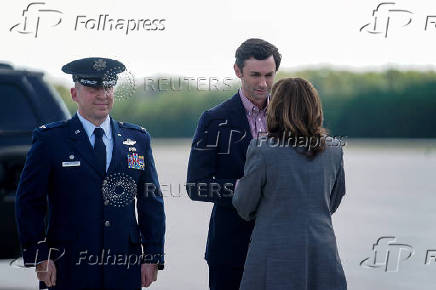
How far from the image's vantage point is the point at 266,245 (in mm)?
3834

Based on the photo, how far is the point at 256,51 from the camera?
446 centimetres

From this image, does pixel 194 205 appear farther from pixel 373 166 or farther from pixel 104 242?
pixel 373 166

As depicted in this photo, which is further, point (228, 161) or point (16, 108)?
point (16, 108)

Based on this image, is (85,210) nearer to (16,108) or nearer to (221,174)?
(221,174)

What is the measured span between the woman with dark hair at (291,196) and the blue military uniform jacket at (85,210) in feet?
1.91

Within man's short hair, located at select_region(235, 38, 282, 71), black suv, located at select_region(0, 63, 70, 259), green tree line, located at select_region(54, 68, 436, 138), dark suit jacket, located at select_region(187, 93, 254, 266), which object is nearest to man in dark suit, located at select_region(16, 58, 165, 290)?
dark suit jacket, located at select_region(187, 93, 254, 266)

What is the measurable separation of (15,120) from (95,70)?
2938 millimetres

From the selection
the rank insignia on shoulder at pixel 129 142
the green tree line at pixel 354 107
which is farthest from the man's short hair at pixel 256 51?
the green tree line at pixel 354 107

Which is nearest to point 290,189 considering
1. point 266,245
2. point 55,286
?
point 266,245

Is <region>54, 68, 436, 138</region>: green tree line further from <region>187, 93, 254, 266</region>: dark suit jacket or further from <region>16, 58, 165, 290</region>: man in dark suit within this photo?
<region>16, 58, 165, 290</region>: man in dark suit

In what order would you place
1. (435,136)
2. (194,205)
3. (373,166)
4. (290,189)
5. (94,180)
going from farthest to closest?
(435,136)
(373,166)
(194,205)
(94,180)
(290,189)

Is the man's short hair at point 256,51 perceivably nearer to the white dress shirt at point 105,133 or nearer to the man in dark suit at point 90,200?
the man in dark suit at point 90,200

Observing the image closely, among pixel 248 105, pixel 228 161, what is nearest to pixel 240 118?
pixel 248 105

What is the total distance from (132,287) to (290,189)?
95 cm
